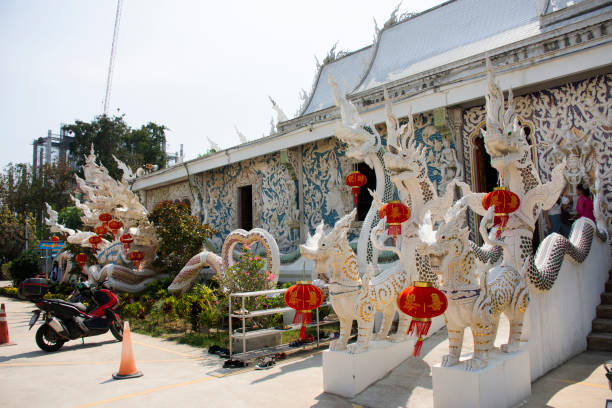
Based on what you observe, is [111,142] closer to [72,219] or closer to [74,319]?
[72,219]

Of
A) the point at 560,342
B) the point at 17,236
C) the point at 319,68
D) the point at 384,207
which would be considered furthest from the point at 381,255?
the point at 17,236

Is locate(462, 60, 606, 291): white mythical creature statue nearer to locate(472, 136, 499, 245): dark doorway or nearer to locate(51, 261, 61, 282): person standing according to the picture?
locate(472, 136, 499, 245): dark doorway

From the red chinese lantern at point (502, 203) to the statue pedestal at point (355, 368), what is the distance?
5.89 feet

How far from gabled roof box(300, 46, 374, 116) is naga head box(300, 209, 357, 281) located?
8227 mm

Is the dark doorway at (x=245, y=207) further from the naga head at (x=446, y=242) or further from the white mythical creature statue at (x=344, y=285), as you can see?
the naga head at (x=446, y=242)

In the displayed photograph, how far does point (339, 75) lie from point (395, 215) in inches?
349

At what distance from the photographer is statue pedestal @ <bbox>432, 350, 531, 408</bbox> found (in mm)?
3488

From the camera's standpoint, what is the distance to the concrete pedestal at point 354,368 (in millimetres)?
4371

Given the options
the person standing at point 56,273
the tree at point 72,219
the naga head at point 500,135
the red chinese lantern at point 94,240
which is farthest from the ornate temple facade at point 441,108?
the tree at point 72,219

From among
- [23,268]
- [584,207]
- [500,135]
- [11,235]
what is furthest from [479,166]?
[11,235]

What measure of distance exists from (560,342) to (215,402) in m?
3.67

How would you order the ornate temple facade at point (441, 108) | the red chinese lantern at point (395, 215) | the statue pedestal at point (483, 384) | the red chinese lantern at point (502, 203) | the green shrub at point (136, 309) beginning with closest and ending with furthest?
1. the statue pedestal at point (483, 384)
2. the red chinese lantern at point (502, 203)
3. the red chinese lantern at point (395, 215)
4. the ornate temple facade at point (441, 108)
5. the green shrub at point (136, 309)

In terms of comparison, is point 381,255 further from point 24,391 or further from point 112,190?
point 112,190

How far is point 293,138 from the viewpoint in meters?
10.7
